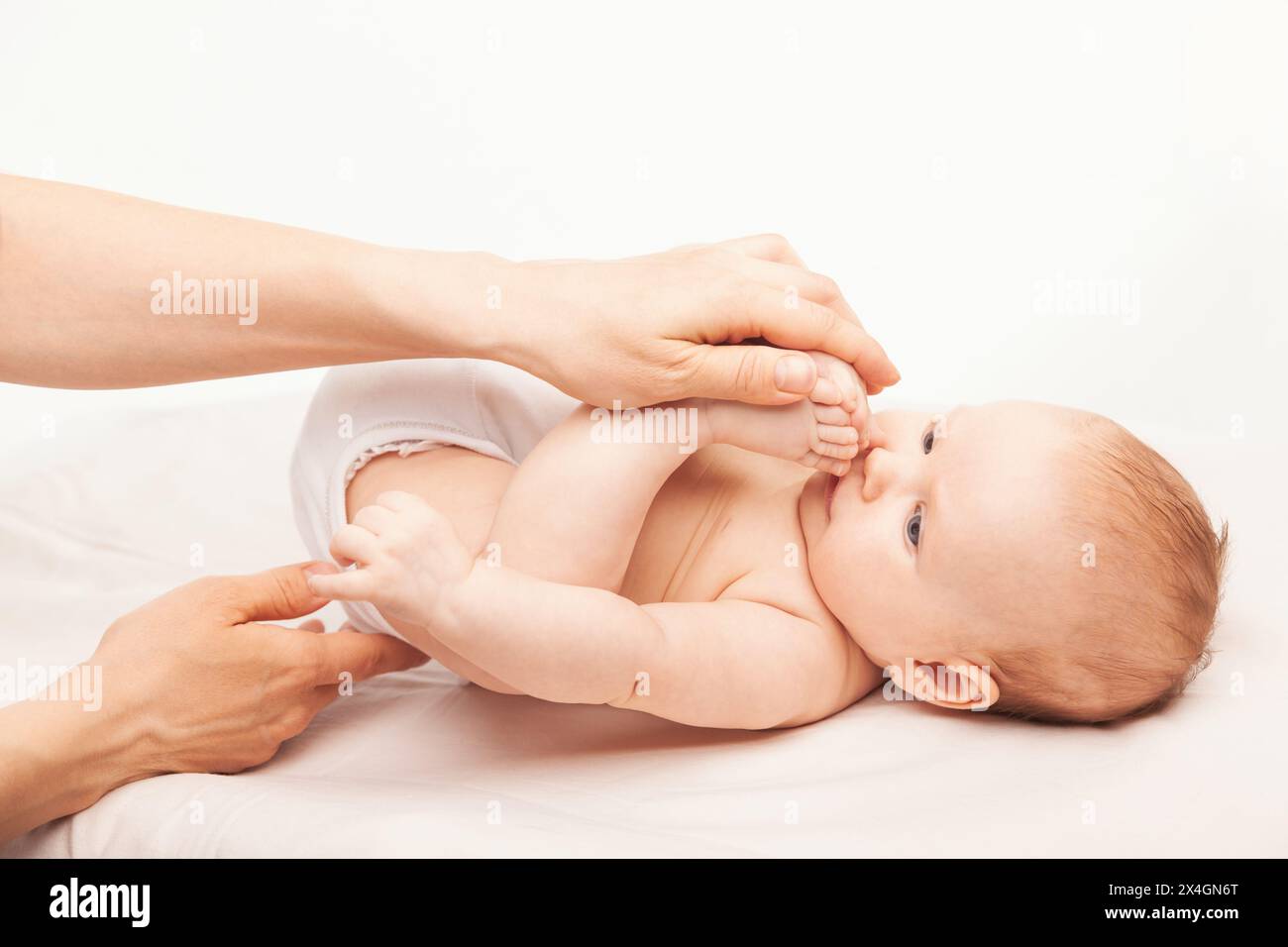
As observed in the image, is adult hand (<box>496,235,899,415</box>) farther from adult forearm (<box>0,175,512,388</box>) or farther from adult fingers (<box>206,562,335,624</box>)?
adult fingers (<box>206,562,335,624</box>)

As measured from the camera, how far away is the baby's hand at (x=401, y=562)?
156 centimetres

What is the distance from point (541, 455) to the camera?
1.82 metres

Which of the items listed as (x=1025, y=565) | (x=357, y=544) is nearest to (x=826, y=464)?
(x=1025, y=565)

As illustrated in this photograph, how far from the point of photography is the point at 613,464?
5.84 ft

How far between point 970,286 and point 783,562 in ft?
6.88

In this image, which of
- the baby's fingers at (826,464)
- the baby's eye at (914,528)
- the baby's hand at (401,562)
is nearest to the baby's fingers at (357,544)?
the baby's hand at (401,562)

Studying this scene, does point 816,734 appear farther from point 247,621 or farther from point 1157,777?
point 247,621

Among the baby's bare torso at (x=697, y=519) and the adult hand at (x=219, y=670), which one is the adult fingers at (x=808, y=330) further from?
the adult hand at (x=219, y=670)

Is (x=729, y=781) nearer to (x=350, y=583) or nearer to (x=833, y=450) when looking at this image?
(x=833, y=450)

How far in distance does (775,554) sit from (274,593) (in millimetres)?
746

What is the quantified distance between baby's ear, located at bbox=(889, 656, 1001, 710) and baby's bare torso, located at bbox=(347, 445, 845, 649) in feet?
0.42

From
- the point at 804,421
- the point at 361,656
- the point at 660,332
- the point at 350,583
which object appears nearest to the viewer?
the point at 350,583

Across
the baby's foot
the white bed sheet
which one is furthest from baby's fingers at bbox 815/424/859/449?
the white bed sheet

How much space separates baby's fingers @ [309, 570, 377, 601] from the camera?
1557mm
